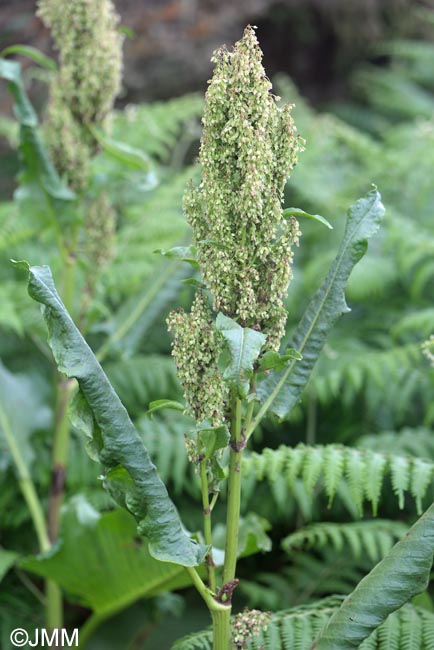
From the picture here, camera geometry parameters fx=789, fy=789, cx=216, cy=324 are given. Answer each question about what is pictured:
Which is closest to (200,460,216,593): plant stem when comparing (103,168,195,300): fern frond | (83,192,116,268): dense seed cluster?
(83,192,116,268): dense seed cluster

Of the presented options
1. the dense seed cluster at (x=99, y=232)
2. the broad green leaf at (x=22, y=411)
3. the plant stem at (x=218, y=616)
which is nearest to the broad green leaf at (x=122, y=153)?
the dense seed cluster at (x=99, y=232)

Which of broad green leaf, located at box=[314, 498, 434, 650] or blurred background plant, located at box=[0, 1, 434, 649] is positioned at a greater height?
broad green leaf, located at box=[314, 498, 434, 650]

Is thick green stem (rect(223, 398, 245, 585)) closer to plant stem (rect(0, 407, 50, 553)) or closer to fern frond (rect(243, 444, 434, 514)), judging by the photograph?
fern frond (rect(243, 444, 434, 514))

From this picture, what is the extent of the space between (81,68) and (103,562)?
148 cm

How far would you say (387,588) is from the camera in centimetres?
146

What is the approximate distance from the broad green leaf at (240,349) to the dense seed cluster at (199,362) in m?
0.06

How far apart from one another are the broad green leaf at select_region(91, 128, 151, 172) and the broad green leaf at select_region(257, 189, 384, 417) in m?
1.06

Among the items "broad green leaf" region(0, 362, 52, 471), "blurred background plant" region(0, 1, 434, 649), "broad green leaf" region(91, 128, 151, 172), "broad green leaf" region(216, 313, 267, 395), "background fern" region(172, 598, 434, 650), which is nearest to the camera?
"broad green leaf" region(216, 313, 267, 395)

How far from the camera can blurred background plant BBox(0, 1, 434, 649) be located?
2.34 metres

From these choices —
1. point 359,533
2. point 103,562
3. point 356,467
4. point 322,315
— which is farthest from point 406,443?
point 322,315

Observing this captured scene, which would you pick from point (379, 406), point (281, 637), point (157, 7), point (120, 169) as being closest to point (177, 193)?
point (120, 169)

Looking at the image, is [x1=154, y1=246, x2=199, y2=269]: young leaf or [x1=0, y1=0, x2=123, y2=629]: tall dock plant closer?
[x1=154, y1=246, x2=199, y2=269]: young leaf

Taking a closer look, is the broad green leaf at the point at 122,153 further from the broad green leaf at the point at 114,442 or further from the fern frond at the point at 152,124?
the fern frond at the point at 152,124

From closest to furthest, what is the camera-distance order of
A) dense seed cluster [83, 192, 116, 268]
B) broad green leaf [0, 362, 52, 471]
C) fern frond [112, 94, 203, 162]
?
dense seed cluster [83, 192, 116, 268], broad green leaf [0, 362, 52, 471], fern frond [112, 94, 203, 162]
